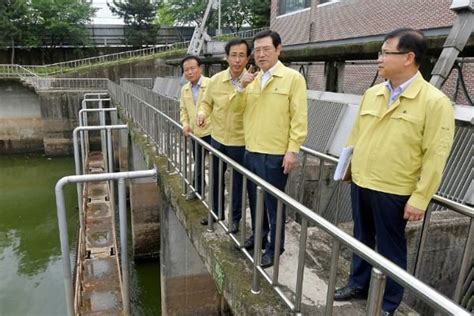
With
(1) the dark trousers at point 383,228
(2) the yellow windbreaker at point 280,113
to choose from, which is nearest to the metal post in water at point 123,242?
(2) the yellow windbreaker at point 280,113

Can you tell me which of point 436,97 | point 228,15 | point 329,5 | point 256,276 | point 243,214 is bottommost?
point 256,276

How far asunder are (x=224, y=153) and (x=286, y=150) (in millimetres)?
819

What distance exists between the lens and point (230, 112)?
286 centimetres

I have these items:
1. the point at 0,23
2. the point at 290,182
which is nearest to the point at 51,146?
the point at 0,23

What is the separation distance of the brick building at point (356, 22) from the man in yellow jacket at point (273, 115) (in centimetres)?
375

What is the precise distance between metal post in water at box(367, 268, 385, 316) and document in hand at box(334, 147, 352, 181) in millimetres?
958

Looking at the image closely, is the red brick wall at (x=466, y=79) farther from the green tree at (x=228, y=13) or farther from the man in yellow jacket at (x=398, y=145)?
the green tree at (x=228, y=13)

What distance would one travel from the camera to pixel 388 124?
1.91m

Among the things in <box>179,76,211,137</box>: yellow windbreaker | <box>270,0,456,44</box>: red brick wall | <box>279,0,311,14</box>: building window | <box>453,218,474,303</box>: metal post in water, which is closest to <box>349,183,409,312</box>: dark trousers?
<box>453,218,474,303</box>: metal post in water

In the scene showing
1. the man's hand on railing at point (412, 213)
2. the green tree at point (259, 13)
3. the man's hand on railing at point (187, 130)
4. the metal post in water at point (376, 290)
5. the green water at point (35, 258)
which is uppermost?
the green tree at point (259, 13)

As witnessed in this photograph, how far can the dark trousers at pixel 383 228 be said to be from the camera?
197cm

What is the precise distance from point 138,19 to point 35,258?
80.0 feet

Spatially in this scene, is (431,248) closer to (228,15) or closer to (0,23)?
(0,23)

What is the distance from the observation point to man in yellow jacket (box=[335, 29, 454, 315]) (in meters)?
1.79
